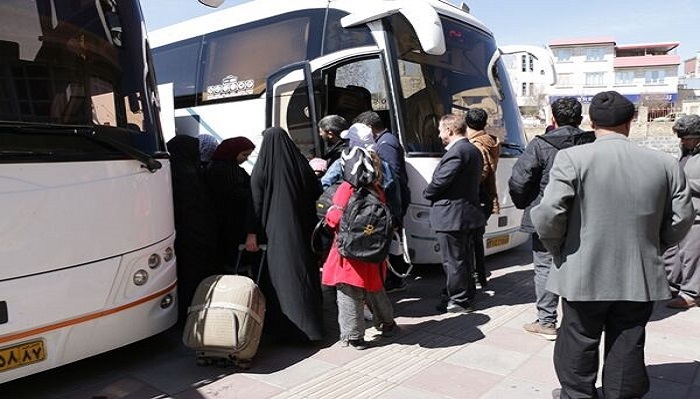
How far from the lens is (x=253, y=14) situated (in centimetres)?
777

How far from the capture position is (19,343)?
3.26 m

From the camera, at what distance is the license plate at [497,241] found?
23.1ft

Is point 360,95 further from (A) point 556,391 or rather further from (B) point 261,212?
(A) point 556,391

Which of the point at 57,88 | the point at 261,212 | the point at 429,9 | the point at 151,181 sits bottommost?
the point at 261,212

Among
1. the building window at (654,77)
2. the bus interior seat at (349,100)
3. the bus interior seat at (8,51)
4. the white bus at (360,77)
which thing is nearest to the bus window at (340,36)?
the white bus at (360,77)

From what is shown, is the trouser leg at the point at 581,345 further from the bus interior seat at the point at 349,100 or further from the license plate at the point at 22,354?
the bus interior seat at the point at 349,100

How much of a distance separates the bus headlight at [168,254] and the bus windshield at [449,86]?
2969 mm

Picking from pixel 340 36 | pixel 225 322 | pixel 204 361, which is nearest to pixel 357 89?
pixel 340 36

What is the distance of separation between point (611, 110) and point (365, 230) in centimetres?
187

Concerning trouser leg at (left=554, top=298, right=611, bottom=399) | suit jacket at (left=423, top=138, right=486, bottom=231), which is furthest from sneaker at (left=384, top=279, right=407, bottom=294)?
trouser leg at (left=554, top=298, right=611, bottom=399)

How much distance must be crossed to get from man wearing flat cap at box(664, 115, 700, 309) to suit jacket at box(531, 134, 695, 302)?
2.50 m

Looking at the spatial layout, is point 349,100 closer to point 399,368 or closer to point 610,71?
point 399,368

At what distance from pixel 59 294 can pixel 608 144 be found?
3292mm

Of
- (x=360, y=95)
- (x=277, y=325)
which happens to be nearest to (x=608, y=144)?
(x=277, y=325)
